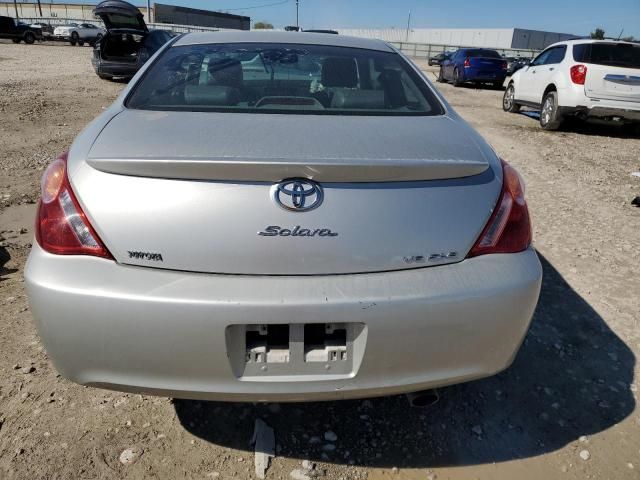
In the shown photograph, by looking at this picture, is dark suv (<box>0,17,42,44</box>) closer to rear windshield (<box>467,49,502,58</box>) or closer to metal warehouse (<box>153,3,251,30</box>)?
metal warehouse (<box>153,3,251,30</box>)

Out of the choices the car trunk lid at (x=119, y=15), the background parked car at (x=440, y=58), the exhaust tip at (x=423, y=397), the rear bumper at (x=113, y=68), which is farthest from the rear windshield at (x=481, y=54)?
the exhaust tip at (x=423, y=397)

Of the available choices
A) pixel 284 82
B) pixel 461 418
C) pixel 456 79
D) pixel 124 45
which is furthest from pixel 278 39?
pixel 456 79

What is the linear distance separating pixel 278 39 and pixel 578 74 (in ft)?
25.0

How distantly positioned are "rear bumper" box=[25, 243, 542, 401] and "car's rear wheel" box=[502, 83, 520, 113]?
36.7 feet

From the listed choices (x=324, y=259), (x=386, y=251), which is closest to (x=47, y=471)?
(x=324, y=259)

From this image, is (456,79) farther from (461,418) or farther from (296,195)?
(296,195)

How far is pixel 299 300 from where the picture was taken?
1512mm

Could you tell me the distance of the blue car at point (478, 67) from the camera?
18.2 m

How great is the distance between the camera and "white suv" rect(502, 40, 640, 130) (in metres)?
8.40

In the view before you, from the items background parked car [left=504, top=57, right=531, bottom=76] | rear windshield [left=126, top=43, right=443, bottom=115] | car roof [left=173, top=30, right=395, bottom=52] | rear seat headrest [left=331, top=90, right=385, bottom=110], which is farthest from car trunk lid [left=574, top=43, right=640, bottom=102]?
rear seat headrest [left=331, top=90, right=385, bottom=110]

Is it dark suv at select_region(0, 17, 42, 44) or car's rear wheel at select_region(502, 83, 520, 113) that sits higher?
car's rear wheel at select_region(502, 83, 520, 113)

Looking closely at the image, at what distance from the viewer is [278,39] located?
2.81 metres

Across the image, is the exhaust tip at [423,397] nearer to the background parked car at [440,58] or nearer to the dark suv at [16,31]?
the background parked car at [440,58]

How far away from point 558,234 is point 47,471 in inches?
155
